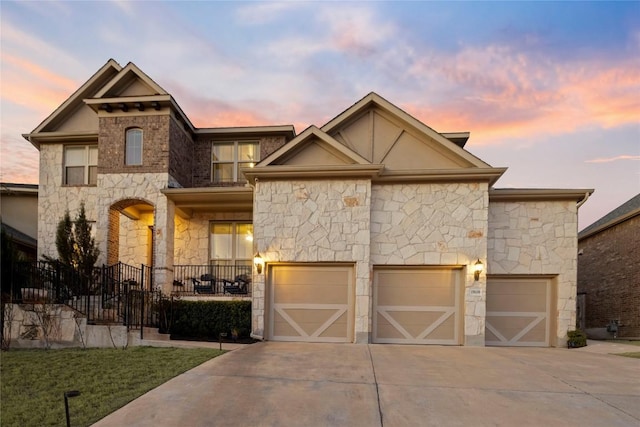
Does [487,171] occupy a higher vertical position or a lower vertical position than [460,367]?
higher

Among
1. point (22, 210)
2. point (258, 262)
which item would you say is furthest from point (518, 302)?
point (22, 210)

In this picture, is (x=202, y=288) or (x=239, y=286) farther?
(x=239, y=286)

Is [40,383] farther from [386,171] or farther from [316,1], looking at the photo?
[316,1]

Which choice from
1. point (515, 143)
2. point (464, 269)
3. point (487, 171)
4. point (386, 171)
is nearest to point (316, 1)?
point (386, 171)

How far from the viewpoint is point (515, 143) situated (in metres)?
15.8

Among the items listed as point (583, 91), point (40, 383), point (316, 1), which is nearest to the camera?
point (40, 383)

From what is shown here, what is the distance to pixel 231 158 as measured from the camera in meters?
14.4

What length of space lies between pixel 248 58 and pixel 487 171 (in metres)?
9.87

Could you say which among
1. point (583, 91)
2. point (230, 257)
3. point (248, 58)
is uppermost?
point (248, 58)

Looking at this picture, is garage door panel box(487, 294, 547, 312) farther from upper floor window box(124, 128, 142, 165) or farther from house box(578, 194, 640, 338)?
upper floor window box(124, 128, 142, 165)

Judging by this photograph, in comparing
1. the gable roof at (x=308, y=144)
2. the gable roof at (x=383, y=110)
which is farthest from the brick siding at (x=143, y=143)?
the gable roof at (x=383, y=110)

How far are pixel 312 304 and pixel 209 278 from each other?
3.91 meters

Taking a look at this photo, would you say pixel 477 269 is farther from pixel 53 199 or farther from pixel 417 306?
pixel 53 199

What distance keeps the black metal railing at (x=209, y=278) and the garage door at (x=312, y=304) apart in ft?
6.23
